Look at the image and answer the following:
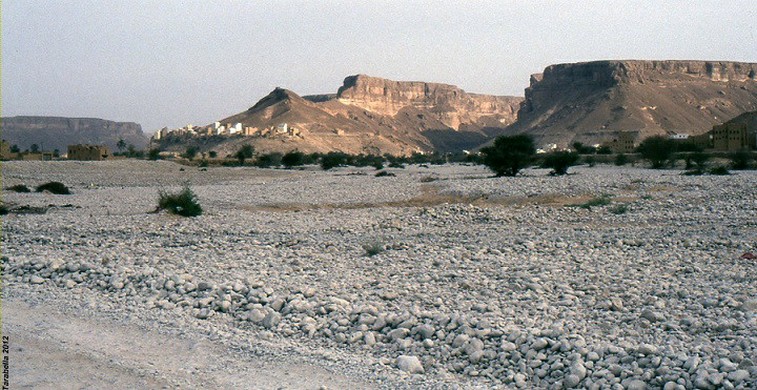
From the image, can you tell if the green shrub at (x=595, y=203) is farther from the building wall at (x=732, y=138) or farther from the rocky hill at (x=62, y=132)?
the rocky hill at (x=62, y=132)

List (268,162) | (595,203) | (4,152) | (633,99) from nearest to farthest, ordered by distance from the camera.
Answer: (595,203), (4,152), (268,162), (633,99)

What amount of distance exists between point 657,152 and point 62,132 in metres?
124

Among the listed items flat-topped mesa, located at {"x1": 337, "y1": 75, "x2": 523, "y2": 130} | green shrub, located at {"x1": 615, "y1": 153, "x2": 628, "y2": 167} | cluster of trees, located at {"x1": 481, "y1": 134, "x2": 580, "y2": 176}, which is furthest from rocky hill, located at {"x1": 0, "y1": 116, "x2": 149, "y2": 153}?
cluster of trees, located at {"x1": 481, "y1": 134, "x2": 580, "y2": 176}

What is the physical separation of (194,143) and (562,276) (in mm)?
102270

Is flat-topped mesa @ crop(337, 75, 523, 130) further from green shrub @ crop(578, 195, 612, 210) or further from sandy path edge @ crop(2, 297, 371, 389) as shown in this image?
sandy path edge @ crop(2, 297, 371, 389)

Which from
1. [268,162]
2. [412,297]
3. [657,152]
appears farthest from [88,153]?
[412,297]

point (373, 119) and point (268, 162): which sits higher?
point (373, 119)

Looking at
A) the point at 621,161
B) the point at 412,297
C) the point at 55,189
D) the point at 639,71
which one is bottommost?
the point at 412,297

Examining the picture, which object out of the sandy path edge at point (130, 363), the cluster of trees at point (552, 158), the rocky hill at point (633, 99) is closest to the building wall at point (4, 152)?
the cluster of trees at point (552, 158)

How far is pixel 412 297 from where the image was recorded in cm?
812

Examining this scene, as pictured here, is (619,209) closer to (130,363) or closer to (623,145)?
(130,363)

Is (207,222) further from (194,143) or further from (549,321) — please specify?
(194,143)

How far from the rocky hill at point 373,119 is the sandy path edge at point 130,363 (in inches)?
3386

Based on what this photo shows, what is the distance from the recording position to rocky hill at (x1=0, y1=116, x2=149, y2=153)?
427 feet
